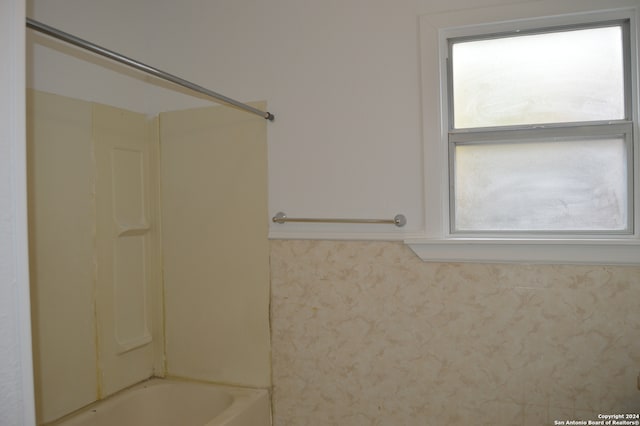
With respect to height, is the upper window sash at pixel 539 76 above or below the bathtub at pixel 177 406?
above

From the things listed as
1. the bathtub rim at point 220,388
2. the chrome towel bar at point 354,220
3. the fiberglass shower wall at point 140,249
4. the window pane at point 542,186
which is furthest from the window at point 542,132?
the bathtub rim at point 220,388

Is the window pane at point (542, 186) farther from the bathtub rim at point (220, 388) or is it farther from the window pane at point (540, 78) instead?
the bathtub rim at point (220, 388)

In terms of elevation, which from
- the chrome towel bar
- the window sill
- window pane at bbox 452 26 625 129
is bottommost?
the window sill

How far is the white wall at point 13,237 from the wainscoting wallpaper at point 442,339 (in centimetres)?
119

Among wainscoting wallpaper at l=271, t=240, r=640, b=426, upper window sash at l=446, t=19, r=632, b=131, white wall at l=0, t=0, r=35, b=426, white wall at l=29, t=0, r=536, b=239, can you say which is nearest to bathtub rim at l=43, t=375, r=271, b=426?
wainscoting wallpaper at l=271, t=240, r=640, b=426

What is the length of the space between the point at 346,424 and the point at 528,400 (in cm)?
69

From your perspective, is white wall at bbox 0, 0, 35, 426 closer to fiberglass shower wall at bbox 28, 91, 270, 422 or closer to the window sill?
fiberglass shower wall at bbox 28, 91, 270, 422

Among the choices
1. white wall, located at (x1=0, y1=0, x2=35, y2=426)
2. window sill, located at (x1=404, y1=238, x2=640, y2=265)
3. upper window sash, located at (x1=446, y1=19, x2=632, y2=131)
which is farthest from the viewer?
upper window sash, located at (x1=446, y1=19, x2=632, y2=131)

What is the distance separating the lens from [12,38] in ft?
2.23

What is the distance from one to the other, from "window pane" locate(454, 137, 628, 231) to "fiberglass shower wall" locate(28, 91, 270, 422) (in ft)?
2.81

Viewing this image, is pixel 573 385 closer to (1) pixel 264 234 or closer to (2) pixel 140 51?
(1) pixel 264 234

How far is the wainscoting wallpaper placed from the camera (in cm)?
148

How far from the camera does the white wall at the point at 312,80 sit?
5.48 feet

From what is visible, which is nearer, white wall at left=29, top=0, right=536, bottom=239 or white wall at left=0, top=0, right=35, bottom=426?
white wall at left=0, top=0, right=35, bottom=426
